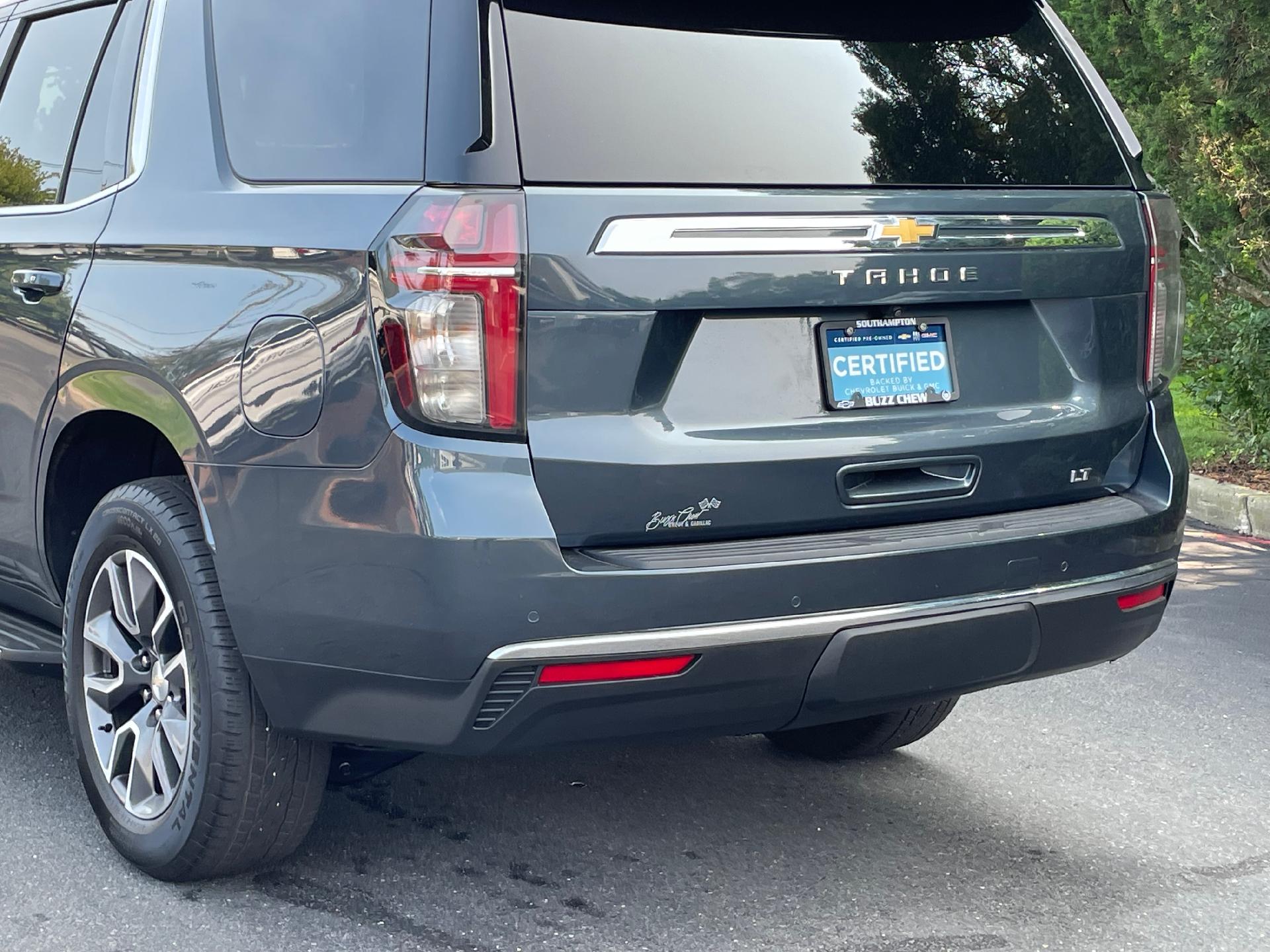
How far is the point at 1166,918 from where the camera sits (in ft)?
10.6

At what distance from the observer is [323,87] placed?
2977 millimetres

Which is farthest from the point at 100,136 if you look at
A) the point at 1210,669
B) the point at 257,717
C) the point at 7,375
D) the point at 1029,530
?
the point at 1210,669

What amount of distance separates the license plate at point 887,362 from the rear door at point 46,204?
5.34 ft

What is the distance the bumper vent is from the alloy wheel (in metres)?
0.74

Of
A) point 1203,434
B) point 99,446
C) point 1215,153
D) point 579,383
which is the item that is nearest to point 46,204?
point 99,446

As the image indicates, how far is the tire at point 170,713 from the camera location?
10.2ft

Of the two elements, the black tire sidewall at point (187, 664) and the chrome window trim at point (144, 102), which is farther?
the chrome window trim at point (144, 102)

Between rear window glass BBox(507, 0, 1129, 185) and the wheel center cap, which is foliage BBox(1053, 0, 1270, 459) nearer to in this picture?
rear window glass BBox(507, 0, 1129, 185)

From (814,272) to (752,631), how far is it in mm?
658

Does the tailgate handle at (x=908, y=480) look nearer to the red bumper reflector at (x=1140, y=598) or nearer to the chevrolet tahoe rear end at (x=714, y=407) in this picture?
the chevrolet tahoe rear end at (x=714, y=407)

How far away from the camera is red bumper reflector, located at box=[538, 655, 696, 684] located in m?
2.71

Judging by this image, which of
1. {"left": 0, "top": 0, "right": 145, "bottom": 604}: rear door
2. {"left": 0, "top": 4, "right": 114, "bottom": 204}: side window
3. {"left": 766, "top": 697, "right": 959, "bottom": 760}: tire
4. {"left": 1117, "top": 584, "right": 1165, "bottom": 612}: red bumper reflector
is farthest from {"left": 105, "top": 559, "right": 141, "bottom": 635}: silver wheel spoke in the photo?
{"left": 1117, "top": 584, "right": 1165, "bottom": 612}: red bumper reflector

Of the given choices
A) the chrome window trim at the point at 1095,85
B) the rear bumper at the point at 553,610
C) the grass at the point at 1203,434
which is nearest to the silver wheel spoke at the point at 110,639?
the rear bumper at the point at 553,610

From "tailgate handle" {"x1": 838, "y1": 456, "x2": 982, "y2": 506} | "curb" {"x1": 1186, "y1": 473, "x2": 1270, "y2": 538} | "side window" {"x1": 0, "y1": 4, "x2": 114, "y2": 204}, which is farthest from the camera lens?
"curb" {"x1": 1186, "y1": 473, "x2": 1270, "y2": 538}
